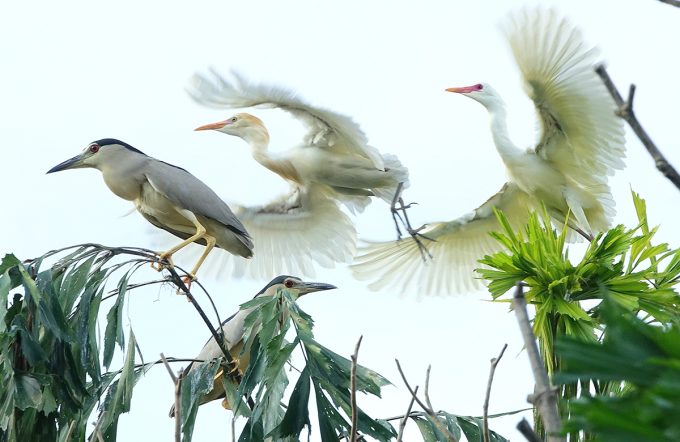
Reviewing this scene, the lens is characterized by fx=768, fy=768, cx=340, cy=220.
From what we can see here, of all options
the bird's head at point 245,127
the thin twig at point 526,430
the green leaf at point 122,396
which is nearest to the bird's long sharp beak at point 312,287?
the green leaf at point 122,396

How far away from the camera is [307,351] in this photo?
2.44 m

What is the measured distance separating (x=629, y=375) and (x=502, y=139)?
17.0ft

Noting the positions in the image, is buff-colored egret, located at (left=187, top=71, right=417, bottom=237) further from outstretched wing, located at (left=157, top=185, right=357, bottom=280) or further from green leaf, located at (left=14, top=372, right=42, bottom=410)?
green leaf, located at (left=14, top=372, right=42, bottom=410)

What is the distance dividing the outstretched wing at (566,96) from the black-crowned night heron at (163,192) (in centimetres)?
208

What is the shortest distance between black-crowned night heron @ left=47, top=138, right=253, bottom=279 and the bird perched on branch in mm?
2118

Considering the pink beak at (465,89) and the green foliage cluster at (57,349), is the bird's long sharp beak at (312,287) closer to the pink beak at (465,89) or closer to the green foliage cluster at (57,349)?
the green foliage cluster at (57,349)

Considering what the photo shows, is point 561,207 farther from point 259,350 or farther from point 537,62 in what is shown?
point 259,350

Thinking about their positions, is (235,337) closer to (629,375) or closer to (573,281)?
(573,281)

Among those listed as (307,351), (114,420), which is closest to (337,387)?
(307,351)

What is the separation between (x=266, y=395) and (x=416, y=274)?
432cm

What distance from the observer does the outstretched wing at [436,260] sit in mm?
6402

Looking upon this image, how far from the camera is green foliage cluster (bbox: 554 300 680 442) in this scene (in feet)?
1.57

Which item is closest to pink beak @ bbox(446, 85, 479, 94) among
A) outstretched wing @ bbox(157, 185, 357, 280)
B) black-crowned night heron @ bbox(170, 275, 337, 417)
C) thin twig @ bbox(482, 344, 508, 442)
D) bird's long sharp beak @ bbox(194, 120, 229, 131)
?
outstretched wing @ bbox(157, 185, 357, 280)

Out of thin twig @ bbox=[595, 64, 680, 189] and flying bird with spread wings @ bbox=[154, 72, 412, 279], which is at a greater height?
flying bird with spread wings @ bbox=[154, 72, 412, 279]
